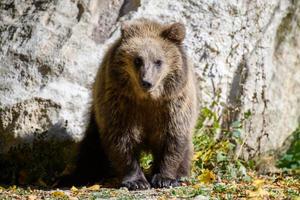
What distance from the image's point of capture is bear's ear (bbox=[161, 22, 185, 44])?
8016mm

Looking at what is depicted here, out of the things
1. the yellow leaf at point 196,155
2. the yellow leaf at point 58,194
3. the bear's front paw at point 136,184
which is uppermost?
the yellow leaf at point 196,155

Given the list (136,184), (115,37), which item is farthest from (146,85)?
(115,37)

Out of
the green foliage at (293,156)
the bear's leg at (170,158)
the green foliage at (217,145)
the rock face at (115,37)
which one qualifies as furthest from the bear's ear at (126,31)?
the green foliage at (293,156)

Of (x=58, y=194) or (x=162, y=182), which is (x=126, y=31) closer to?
(x=162, y=182)

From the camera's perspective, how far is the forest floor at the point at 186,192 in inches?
268

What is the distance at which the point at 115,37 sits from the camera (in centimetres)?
930

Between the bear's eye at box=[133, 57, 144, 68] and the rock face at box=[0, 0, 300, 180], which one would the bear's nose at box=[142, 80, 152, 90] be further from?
the rock face at box=[0, 0, 300, 180]

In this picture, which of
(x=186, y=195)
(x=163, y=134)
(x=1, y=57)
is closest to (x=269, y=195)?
(x=186, y=195)

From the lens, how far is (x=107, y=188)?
788 centimetres

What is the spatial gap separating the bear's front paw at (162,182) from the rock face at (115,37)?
131 centimetres

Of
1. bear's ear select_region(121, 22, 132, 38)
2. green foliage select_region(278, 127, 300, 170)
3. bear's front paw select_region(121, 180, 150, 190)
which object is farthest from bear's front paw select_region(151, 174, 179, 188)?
green foliage select_region(278, 127, 300, 170)

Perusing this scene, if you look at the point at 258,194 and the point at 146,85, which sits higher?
the point at 146,85

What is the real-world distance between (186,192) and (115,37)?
2.79 metres

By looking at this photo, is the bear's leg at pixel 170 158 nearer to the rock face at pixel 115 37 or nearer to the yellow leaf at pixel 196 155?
the yellow leaf at pixel 196 155
